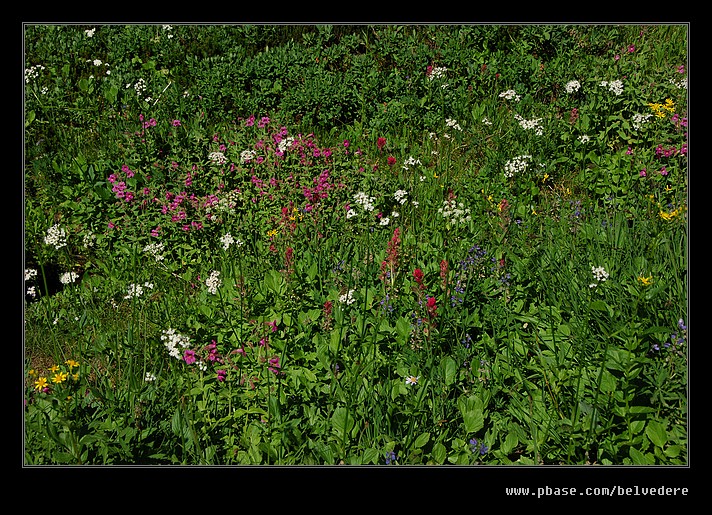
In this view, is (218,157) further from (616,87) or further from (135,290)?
(616,87)

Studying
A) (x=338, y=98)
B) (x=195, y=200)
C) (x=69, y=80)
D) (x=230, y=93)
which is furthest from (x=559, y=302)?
(x=69, y=80)

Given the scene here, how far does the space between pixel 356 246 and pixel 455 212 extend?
32.1 inches

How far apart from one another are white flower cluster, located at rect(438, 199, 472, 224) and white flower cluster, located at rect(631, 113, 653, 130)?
175 cm

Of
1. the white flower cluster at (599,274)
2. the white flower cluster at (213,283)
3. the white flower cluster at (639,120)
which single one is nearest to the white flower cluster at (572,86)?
the white flower cluster at (639,120)

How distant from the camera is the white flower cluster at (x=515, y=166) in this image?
511 cm

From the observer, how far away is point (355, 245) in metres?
4.56

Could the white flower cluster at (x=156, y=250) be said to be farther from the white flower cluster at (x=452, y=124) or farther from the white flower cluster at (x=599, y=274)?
the white flower cluster at (x=599, y=274)

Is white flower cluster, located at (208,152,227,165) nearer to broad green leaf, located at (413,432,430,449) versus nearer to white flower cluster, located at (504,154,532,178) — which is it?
white flower cluster, located at (504,154,532,178)

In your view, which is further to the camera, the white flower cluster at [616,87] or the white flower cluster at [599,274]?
the white flower cluster at [616,87]

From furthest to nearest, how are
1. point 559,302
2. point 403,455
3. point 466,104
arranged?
point 466,104, point 559,302, point 403,455

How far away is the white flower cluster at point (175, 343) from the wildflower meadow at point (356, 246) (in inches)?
1.6

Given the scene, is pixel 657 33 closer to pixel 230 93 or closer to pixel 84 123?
pixel 230 93

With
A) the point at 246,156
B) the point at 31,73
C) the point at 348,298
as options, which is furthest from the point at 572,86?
the point at 31,73

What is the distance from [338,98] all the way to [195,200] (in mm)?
2149
